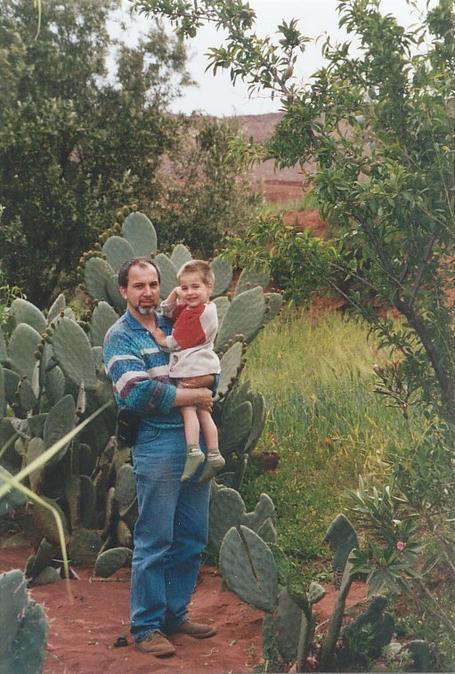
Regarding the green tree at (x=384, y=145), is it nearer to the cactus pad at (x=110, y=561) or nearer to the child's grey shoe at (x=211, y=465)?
the child's grey shoe at (x=211, y=465)

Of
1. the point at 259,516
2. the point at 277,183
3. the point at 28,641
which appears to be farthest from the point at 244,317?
the point at 277,183

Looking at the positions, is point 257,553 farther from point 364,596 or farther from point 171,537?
point 364,596

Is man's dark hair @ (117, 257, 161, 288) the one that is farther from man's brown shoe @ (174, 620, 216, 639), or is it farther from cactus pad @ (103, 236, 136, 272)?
cactus pad @ (103, 236, 136, 272)

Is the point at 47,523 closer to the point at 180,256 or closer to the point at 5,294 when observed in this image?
the point at 180,256

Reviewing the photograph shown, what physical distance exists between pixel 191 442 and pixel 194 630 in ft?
2.73

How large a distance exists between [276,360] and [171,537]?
3243 mm

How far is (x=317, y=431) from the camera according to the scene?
18.2 ft

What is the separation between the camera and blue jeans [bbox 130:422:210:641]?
354 cm

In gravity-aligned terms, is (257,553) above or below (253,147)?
below

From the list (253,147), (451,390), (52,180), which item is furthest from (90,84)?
(451,390)

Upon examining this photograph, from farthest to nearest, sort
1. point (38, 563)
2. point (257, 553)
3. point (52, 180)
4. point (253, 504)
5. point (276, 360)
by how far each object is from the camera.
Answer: point (52, 180)
point (276, 360)
point (253, 504)
point (38, 563)
point (257, 553)

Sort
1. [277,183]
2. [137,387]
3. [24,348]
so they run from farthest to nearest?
[277,183], [24,348], [137,387]

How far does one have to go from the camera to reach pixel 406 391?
405 centimetres

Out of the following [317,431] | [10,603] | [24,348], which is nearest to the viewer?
[10,603]
